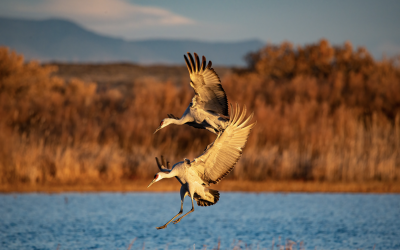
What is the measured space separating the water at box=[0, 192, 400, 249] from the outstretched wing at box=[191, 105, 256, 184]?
4473 millimetres

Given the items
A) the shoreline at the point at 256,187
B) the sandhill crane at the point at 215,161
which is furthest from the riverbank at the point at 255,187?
the sandhill crane at the point at 215,161

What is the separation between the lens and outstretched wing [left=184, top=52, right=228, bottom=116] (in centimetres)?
577

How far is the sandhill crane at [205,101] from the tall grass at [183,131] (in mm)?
12131

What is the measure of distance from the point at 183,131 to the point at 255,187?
5.19m

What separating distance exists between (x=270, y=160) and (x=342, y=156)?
2815 mm

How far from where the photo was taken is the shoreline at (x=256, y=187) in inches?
650

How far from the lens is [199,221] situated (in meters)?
12.8

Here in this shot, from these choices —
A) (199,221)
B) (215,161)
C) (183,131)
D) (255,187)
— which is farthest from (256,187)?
(215,161)

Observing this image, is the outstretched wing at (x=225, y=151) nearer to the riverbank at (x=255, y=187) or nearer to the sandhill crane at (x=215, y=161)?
the sandhill crane at (x=215, y=161)

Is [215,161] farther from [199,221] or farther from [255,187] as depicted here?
[255,187]

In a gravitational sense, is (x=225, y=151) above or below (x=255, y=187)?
above

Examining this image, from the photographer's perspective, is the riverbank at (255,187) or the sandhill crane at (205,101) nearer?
the sandhill crane at (205,101)

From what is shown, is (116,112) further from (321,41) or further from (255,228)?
(321,41)

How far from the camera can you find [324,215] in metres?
13.5
